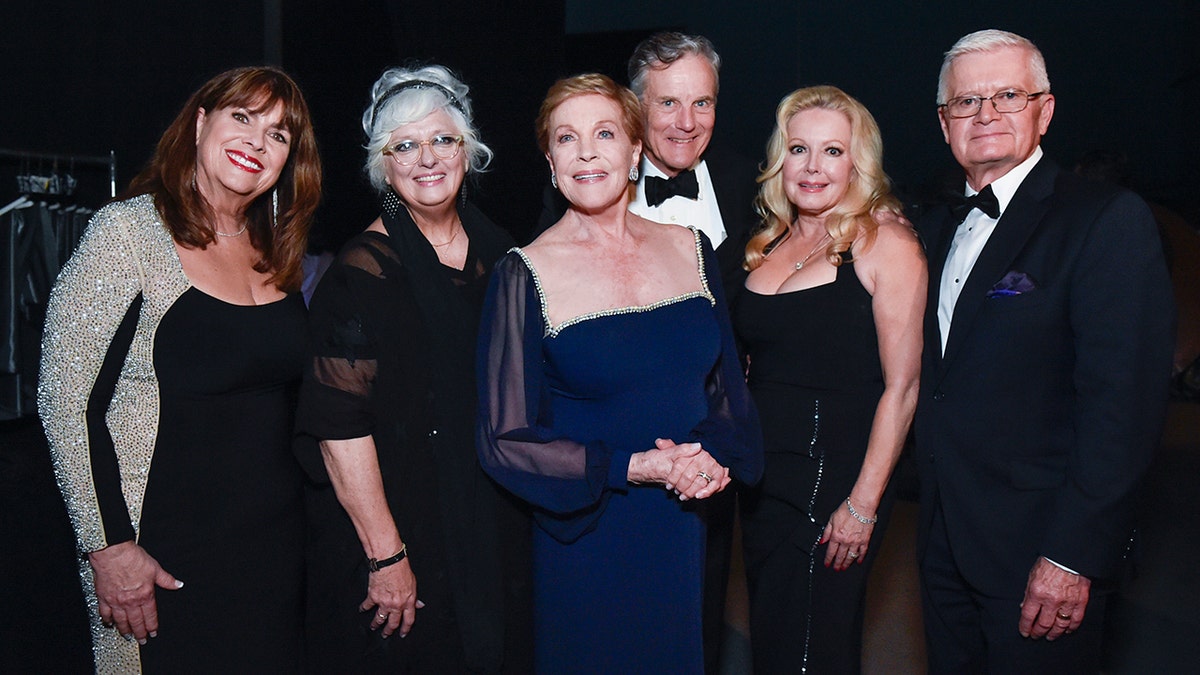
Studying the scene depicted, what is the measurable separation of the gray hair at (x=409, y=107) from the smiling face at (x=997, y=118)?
1184 mm

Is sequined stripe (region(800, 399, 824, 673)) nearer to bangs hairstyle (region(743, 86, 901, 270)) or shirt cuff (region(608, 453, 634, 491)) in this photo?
bangs hairstyle (region(743, 86, 901, 270))

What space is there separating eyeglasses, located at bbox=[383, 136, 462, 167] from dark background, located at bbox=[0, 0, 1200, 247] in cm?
22

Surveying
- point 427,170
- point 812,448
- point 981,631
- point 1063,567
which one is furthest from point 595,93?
point 981,631

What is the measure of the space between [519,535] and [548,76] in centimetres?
355

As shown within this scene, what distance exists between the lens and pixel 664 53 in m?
2.99

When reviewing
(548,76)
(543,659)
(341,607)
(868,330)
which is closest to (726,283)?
(868,330)

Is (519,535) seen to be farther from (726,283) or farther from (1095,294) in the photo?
(1095,294)

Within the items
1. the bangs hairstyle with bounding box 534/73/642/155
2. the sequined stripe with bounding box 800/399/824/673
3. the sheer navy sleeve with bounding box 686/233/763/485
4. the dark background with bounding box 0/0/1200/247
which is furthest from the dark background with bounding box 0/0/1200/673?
the bangs hairstyle with bounding box 534/73/642/155

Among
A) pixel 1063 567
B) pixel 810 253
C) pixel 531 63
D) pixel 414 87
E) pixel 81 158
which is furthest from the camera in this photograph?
pixel 531 63

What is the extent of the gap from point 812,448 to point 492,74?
10.7 ft

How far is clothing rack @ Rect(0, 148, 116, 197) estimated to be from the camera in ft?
11.1

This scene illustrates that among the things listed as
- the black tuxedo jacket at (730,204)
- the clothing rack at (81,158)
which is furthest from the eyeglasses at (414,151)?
the clothing rack at (81,158)

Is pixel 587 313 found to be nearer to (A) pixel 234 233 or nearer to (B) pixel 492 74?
(A) pixel 234 233

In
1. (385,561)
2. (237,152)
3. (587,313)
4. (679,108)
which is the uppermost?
(679,108)
